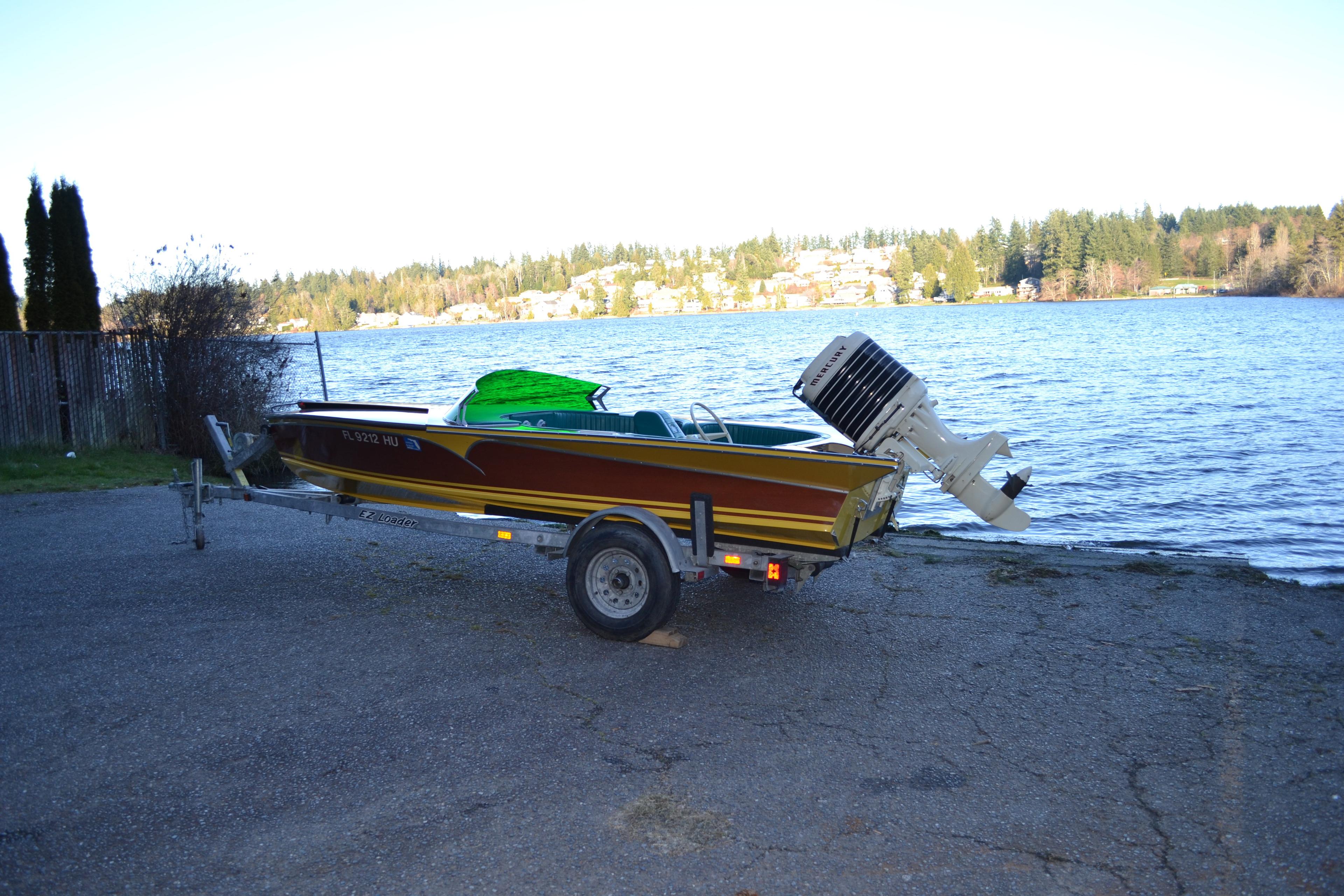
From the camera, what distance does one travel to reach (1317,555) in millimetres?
10812

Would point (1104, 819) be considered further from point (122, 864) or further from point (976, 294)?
point (976, 294)

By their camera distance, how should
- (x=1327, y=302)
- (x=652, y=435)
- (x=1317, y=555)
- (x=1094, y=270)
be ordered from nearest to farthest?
(x=652, y=435)
(x=1317, y=555)
(x=1327, y=302)
(x=1094, y=270)

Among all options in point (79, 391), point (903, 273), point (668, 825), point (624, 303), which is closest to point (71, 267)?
point (79, 391)

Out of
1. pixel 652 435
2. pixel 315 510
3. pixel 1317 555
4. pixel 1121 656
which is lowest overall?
pixel 1317 555

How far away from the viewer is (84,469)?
12531 mm

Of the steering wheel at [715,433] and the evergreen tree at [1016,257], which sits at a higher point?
the evergreen tree at [1016,257]

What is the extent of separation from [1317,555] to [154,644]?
467 inches

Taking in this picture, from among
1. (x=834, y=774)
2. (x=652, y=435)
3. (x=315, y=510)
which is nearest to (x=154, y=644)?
(x=315, y=510)

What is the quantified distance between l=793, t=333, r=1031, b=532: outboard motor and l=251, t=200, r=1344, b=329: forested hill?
119m

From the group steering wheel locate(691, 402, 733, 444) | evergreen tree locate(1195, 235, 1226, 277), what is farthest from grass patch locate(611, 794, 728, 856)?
evergreen tree locate(1195, 235, 1226, 277)

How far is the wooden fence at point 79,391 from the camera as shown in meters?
13.4

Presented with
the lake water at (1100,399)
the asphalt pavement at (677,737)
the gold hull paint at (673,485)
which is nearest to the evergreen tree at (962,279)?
the lake water at (1100,399)

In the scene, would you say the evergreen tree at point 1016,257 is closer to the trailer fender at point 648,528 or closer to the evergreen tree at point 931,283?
the evergreen tree at point 931,283

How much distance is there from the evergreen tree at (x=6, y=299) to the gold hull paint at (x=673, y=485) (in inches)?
453
